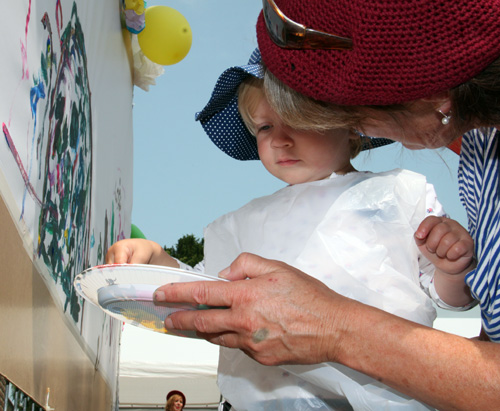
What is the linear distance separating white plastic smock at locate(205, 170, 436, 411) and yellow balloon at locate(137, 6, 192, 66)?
84.1 inches

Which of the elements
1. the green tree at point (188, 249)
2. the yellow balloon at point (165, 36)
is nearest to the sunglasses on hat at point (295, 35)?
the yellow balloon at point (165, 36)

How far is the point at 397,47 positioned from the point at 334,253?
55 centimetres

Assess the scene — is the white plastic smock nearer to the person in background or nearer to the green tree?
the person in background

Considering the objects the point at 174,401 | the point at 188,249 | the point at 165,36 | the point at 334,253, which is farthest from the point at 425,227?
the point at 188,249

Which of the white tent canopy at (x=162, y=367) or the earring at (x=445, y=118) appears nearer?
the earring at (x=445, y=118)

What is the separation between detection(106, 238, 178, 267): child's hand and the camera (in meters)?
1.25

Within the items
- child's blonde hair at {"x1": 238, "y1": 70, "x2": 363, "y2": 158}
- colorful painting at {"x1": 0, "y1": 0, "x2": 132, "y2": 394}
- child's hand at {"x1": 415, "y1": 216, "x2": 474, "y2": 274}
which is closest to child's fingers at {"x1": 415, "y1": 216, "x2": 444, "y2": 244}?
child's hand at {"x1": 415, "y1": 216, "x2": 474, "y2": 274}

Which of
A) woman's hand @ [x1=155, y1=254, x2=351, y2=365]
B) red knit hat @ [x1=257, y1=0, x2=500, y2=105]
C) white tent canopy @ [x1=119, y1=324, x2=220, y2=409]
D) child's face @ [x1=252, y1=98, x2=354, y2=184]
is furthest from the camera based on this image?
white tent canopy @ [x1=119, y1=324, x2=220, y2=409]

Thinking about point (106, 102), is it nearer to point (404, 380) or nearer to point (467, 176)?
point (467, 176)

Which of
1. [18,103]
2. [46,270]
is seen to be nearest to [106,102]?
[46,270]

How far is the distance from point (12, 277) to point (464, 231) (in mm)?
901

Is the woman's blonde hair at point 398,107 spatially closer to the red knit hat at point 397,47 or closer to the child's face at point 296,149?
the red knit hat at point 397,47

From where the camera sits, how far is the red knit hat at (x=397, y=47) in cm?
77

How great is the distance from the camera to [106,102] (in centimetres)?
240
